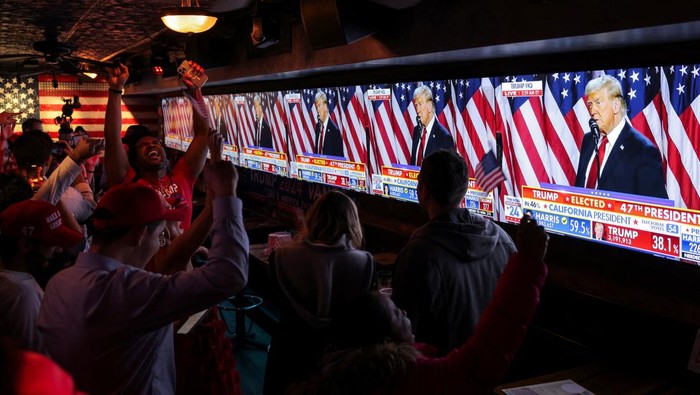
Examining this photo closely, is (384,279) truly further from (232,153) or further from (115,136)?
(232,153)

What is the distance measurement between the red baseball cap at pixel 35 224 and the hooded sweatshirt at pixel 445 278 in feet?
5.05

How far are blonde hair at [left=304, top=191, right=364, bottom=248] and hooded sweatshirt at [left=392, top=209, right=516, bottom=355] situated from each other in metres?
0.28

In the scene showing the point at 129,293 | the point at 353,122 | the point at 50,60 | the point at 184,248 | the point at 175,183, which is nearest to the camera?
the point at 129,293

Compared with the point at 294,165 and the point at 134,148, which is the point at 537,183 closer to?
the point at 134,148

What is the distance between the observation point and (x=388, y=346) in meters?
1.68

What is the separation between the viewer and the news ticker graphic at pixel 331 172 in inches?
269

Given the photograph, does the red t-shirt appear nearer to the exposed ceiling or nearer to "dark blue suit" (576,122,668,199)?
the exposed ceiling

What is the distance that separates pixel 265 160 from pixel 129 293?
747cm

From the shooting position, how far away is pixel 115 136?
3.94 m

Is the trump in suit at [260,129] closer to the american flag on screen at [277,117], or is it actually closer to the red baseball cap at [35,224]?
the american flag on screen at [277,117]

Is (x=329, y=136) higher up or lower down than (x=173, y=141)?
higher up

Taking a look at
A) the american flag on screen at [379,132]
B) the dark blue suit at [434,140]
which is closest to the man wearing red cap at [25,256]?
the dark blue suit at [434,140]

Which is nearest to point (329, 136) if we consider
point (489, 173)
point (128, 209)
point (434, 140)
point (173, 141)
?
point (434, 140)

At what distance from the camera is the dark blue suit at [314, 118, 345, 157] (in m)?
7.25
